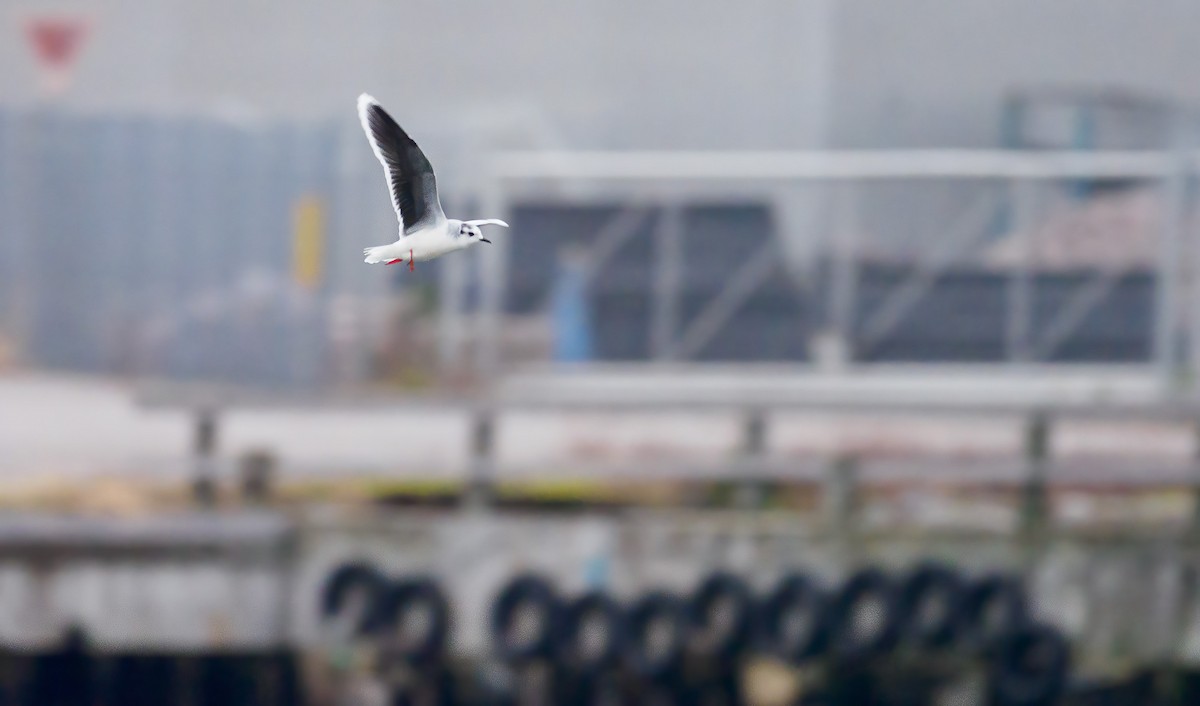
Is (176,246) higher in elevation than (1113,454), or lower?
higher

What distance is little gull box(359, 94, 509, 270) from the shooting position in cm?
189

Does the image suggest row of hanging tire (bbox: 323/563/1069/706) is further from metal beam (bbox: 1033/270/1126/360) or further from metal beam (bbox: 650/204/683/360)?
metal beam (bbox: 650/204/683/360)

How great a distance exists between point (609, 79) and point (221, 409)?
8806mm

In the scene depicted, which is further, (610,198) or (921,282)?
(921,282)

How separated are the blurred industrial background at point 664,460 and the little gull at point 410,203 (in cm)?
832

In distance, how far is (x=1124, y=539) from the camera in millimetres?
11164

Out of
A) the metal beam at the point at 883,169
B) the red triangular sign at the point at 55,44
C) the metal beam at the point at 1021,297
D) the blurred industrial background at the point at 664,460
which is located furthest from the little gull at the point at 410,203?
the red triangular sign at the point at 55,44

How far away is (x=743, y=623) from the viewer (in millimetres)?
10664

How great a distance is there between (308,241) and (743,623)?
3.88m

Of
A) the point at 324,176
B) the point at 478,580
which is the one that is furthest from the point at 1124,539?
the point at 324,176

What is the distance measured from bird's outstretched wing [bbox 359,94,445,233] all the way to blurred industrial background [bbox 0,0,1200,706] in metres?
8.31

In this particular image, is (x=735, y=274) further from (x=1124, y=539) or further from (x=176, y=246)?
(x=176, y=246)

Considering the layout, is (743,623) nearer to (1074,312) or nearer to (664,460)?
(664,460)

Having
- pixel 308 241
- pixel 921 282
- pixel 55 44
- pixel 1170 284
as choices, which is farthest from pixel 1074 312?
pixel 55 44
